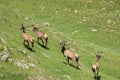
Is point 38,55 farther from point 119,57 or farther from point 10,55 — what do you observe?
point 119,57

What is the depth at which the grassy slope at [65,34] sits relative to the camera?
93.2ft

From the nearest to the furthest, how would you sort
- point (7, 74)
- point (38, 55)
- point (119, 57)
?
point (7, 74), point (38, 55), point (119, 57)

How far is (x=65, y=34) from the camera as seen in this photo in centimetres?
4591

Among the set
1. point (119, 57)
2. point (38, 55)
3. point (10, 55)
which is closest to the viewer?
point (10, 55)

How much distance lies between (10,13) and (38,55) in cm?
1636

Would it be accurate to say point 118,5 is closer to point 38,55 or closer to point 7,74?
point 38,55

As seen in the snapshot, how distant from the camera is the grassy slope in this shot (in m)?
28.4

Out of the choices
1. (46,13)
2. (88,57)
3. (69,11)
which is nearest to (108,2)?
(69,11)

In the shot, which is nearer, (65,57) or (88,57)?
(65,57)

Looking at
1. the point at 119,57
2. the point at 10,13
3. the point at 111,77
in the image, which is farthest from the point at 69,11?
the point at 111,77

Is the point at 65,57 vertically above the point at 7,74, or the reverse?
the point at 7,74

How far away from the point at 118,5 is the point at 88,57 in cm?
2743

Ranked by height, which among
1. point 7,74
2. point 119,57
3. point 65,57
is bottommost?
point 119,57

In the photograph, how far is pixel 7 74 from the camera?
23.8 metres
